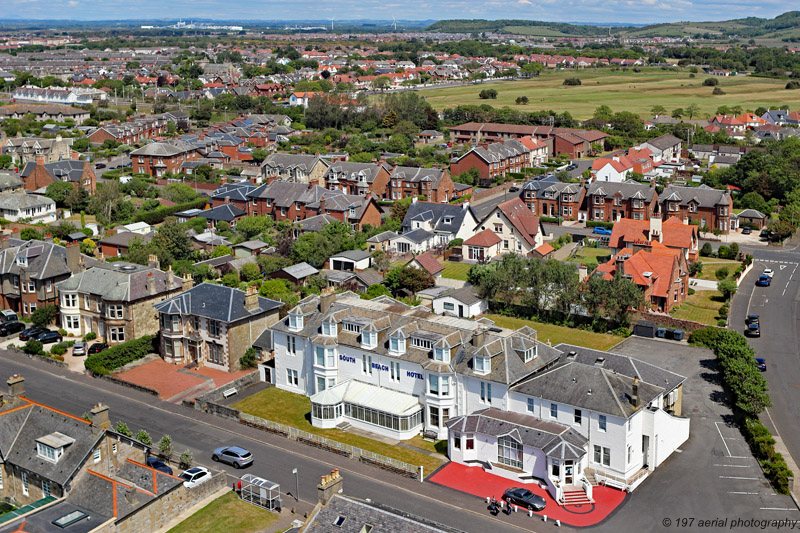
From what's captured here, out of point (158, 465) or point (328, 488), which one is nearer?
point (328, 488)

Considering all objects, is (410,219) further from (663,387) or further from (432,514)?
(432,514)

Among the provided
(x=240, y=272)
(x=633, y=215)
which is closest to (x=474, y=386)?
(x=240, y=272)

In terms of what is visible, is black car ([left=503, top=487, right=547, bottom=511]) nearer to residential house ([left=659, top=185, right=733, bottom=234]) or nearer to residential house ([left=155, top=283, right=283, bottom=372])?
residential house ([left=155, top=283, right=283, bottom=372])

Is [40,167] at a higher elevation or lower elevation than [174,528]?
higher

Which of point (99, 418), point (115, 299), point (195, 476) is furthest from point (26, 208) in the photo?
point (195, 476)

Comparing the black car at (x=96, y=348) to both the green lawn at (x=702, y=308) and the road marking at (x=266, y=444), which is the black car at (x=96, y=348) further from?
the green lawn at (x=702, y=308)

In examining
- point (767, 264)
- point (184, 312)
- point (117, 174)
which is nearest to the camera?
point (184, 312)

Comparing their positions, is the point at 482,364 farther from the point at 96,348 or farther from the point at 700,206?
the point at 700,206
